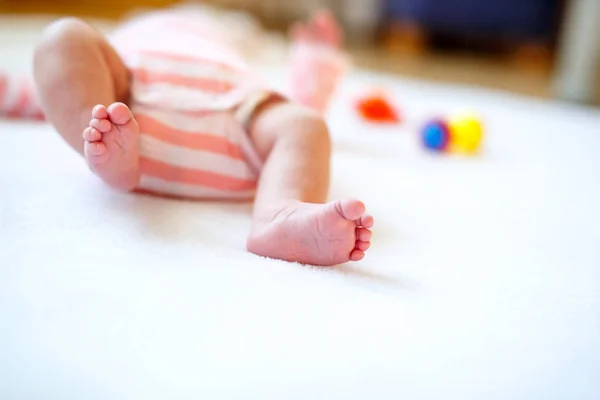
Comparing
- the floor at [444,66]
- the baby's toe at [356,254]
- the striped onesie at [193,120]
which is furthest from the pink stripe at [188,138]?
the floor at [444,66]

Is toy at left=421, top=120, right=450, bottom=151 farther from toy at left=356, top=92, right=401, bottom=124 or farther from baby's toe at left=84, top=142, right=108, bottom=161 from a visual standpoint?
baby's toe at left=84, top=142, right=108, bottom=161

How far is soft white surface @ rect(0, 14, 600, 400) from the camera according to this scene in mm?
448

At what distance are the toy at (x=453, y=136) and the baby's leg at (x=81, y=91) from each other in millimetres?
531

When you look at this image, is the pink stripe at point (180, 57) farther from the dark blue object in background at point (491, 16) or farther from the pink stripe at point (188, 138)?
the dark blue object in background at point (491, 16)

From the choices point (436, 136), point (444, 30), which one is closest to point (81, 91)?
point (436, 136)

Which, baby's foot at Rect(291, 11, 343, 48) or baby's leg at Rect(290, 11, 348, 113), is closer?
baby's leg at Rect(290, 11, 348, 113)

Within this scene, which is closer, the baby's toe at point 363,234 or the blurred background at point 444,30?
the baby's toe at point 363,234

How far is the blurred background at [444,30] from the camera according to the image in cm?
234

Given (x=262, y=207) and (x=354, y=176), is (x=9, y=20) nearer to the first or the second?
(x=354, y=176)

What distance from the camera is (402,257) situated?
2.13 feet

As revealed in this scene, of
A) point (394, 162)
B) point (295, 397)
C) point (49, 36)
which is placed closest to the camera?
point (295, 397)

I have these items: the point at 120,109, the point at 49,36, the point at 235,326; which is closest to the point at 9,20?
the point at 49,36

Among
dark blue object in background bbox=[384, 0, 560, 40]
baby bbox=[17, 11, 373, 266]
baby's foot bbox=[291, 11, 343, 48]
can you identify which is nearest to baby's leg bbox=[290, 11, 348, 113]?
baby's foot bbox=[291, 11, 343, 48]

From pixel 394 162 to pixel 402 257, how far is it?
1.16ft
